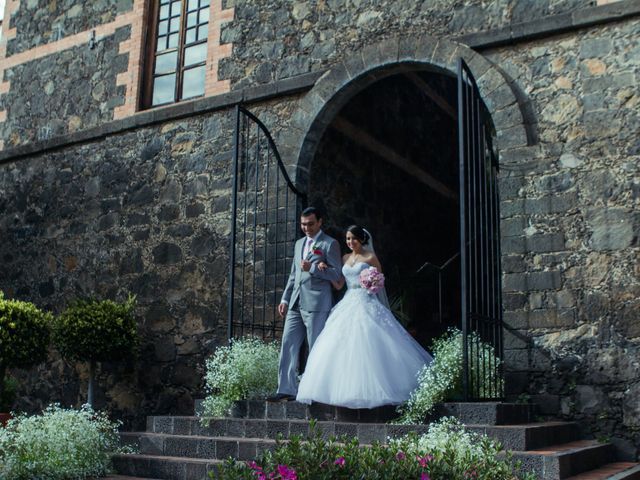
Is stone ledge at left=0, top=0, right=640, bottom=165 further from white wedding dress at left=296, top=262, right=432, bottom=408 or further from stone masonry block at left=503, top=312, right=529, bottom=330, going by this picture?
white wedding dress at left=296, top=262, right=432, bottom=408

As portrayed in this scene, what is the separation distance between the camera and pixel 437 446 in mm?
5363

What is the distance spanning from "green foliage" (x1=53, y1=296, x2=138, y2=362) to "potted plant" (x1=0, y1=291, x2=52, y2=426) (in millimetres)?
234

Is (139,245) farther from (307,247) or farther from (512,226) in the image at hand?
(512,226)

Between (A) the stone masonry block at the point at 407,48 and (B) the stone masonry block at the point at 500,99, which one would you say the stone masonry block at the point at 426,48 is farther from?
(B) the stone masonry block at the point at 500,99

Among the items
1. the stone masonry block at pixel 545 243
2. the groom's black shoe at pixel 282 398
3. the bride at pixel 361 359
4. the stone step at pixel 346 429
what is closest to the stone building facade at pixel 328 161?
the stone masonry block at pixel 545 243

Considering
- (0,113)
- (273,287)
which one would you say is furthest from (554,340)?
(0,113)

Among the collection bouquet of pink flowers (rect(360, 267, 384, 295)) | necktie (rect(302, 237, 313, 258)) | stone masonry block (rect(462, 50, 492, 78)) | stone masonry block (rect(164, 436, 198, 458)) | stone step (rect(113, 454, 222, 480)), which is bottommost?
stone step (rect(113, 454, 222, 480))

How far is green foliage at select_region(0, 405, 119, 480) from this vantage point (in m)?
6.24

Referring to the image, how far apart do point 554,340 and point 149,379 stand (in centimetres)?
476

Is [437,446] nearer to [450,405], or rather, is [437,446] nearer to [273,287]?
[450,405]

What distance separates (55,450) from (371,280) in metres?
2.89

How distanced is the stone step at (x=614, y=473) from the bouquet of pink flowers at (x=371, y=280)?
2259 millimetres

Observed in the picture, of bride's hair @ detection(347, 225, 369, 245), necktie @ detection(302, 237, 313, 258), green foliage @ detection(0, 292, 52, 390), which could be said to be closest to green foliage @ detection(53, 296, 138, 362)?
green foliage @ detection(0, 292, 52, 390)

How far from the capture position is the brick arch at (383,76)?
772cm
